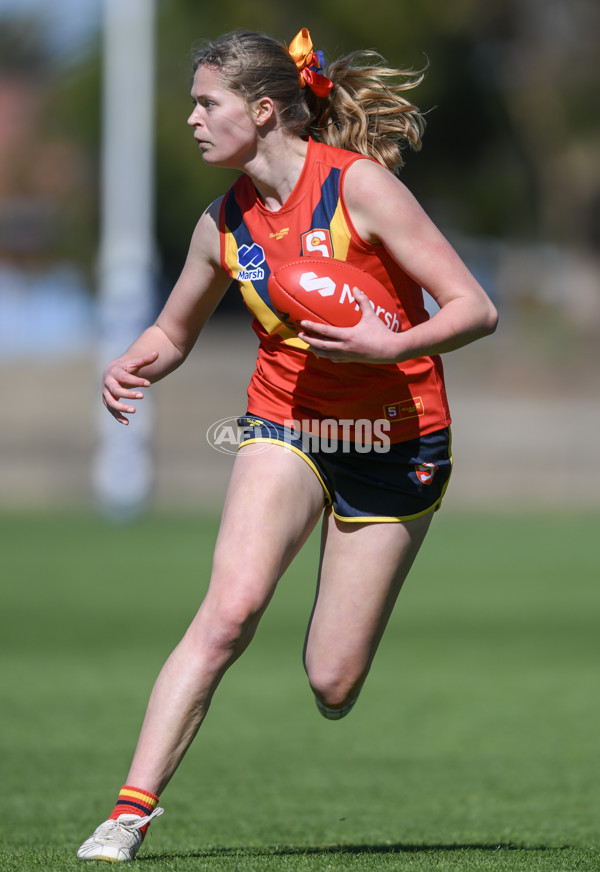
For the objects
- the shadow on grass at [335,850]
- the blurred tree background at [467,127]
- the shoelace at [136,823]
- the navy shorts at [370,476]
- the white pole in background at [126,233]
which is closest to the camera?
the shoelace at [136,823]

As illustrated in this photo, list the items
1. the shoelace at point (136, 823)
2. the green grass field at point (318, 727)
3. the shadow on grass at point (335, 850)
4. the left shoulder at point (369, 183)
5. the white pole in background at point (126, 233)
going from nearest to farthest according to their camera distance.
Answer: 1. the shoelace at point (136, 823)
2. the left shoulder at point (369, 183)
3. the shadow on grass at point (335, 850)
4. the green grass field at point (318, 727)
5. the white pole in background at point (126, 233)

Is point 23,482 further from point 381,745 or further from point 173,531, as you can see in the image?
point 381,745

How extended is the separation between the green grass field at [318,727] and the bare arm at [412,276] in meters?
1.50

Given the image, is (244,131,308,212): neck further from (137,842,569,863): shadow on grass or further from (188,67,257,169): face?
(137,842,569,863): shadow on grass

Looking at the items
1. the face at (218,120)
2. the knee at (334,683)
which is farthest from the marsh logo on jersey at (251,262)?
the knee at (334,683)

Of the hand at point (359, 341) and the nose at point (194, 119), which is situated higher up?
the nose at point (194, 119)

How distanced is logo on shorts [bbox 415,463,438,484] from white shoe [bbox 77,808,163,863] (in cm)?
132

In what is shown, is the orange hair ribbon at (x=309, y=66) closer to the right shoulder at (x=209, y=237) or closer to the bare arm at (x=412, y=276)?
the bare arm at (x=412, y=276)

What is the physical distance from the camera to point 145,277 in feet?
64.7

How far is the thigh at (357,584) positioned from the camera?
4188mm

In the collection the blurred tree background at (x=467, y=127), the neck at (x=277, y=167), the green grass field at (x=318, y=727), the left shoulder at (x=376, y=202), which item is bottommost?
the green grass field at (x=318, y=727)

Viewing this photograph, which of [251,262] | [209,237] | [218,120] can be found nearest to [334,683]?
[251,262]

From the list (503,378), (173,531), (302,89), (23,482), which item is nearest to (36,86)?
(503,378)

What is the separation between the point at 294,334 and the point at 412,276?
0.45 m
